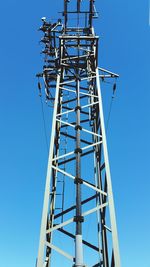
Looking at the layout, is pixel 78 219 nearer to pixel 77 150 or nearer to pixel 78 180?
pixel 78 180

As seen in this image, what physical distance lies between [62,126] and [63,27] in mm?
4878

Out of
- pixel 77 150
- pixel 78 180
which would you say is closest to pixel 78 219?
pixel 78 180

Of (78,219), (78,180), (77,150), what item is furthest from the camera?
(77,150)

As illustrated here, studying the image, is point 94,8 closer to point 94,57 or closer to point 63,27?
point 63,27

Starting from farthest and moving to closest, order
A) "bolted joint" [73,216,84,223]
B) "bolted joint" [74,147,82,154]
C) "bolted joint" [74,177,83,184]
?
"bolted joint" [74,147,82,154], "bolted joint" [74,177,83,184], "bolted joint" [73,216,84,223]

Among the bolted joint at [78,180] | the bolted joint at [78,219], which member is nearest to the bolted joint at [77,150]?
the bolted joint at [78,180]

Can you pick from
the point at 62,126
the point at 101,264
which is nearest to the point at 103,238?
the point at 101,264

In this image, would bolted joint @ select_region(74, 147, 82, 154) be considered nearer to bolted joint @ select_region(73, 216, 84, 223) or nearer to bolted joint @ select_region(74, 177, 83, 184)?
bolted joint @ select_region(74, 177, 83, 184)

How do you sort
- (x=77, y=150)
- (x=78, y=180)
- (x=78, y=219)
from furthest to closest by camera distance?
1. (x=77, y=150)
2. (x=78, y=180)
3. (x=78, y=219)

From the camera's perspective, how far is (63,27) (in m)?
12.8

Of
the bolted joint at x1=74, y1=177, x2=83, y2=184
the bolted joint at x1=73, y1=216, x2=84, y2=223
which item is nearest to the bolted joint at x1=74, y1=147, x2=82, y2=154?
the bolted joint at x1=74, y1=177, x2=83, y2=184

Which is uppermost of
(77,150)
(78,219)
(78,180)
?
(77,150)

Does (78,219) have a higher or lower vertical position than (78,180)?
lower

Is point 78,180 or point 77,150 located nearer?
point 78,180
